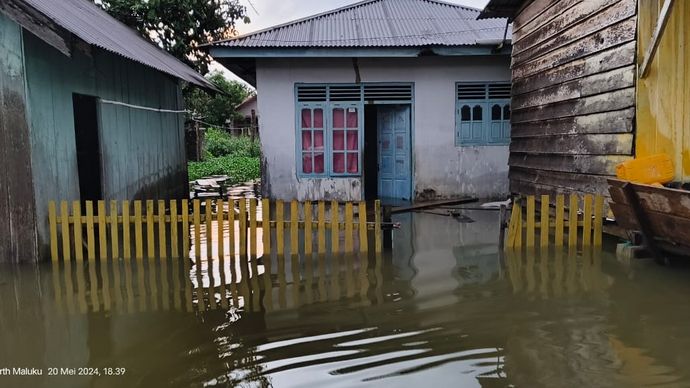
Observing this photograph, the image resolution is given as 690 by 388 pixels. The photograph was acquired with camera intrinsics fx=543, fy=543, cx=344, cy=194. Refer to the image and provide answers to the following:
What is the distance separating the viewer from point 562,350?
3834 mm

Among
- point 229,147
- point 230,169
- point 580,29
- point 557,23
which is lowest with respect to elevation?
point 230,169

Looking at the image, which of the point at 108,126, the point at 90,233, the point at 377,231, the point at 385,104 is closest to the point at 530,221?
the point at 377,231

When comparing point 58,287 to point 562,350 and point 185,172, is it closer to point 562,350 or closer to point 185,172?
point 562,350

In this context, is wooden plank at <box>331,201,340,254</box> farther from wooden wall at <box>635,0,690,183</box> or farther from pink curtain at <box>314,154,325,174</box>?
pink curtain at <box>314,154,325,174</box>

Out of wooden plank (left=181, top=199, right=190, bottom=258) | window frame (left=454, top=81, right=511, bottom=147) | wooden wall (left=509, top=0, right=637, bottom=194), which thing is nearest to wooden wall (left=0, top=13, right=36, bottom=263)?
wooden plank (left=181, top=199, right=190, bottom=258)

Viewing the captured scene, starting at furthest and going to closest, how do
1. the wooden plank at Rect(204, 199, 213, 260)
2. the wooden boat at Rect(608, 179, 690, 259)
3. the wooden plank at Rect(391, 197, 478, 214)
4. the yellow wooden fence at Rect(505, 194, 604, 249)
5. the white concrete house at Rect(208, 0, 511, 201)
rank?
the white concrete house at Rect(208, 0, 511, 201) < the wooden plank at Rect(391, 197, 478, 214) < the yellow wooden fence at Rect(505, 194, 604, 249) < the wooden plank at Rect(204, 199, 213, 260) < the wooden boat at Rect(608, 179, 690, 259)

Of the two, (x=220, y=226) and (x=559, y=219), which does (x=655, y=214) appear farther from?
(x=220, y=226)

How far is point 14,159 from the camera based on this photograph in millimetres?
6398

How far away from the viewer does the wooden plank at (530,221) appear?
655cm

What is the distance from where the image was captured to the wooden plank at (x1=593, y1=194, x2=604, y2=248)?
21.8ft

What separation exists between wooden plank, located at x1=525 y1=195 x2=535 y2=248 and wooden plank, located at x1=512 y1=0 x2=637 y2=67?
7.94ft

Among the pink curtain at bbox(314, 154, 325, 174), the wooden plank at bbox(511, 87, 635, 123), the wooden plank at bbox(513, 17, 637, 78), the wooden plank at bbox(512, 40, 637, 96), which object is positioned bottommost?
the pink curtain at bbox(314, 154, 325, 174)

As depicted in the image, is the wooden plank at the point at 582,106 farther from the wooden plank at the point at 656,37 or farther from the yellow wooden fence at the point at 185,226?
the yellow wooden fence at the point at 185,226

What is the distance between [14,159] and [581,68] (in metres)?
7.36
